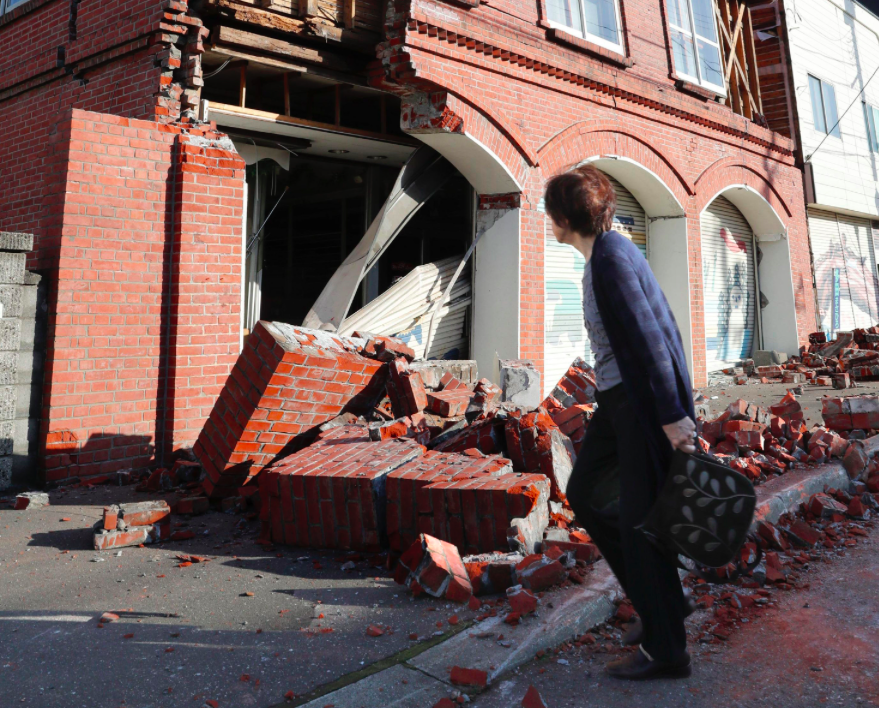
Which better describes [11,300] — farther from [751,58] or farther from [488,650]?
[751,58]

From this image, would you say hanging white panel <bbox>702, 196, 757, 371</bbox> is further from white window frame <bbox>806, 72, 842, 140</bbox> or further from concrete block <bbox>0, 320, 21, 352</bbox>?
concrete block <bbox>0, 320, 21, 352</bbox>

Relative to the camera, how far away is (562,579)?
10.3 ft

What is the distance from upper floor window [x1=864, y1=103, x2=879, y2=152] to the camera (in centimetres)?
1595

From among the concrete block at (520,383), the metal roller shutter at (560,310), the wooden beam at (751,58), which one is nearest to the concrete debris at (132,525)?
the concrete block at (520,383)

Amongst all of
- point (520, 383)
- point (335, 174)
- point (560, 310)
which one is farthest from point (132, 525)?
point (335, 174)

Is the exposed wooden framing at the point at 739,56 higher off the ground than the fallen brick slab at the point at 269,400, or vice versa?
the exposed wooden framing at the point at 739,56

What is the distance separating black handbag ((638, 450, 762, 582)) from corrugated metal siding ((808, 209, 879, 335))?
45.0ft

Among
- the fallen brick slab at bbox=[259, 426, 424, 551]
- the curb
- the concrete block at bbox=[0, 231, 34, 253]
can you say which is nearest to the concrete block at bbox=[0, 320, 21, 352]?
the concrete block at bbox=[0, 231, 34, 253]

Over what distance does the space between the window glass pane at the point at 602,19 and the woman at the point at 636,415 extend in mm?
7813

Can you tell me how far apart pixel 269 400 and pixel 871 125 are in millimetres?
16957

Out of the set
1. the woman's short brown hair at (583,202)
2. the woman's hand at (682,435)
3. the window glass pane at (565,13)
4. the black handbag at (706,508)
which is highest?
the window glass pane at (565,13)

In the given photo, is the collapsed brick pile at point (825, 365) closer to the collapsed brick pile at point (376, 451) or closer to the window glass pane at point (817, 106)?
the window glass pane at point (817, 106)

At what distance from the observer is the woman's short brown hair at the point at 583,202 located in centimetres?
260

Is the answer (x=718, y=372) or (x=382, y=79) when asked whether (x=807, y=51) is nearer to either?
(x=718, y=372)
